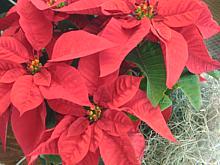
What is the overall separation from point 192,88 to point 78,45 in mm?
124

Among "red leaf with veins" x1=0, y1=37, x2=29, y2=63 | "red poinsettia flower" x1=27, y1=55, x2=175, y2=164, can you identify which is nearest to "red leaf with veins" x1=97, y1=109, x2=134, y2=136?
"red poinsettia flower" x1=27, y1=55, x2=175, y2=164

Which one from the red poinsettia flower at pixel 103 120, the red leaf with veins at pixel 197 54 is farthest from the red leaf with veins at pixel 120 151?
the red leaf with veins at pixel 197 54

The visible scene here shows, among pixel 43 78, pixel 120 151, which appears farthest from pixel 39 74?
pixel 120 151

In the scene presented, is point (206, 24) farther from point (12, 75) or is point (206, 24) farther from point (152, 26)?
point (12, 75)

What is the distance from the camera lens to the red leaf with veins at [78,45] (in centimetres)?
40

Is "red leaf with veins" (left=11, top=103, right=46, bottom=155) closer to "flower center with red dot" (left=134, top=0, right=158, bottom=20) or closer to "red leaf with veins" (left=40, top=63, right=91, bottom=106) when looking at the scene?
"red leaf with veins" (left=40, top=63, right=91, bottom=106)

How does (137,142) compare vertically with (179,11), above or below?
below

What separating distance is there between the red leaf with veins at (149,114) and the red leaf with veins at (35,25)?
0.35 ft

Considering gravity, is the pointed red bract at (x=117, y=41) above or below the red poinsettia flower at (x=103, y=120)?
above

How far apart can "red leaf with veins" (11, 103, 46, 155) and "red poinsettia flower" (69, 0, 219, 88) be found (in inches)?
3.5

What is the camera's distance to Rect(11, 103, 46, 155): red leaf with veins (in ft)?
1.43

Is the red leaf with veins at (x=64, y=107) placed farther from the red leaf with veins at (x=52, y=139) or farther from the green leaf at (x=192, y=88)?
the green leaf at (x=192, y=88)

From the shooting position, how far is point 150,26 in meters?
0.42

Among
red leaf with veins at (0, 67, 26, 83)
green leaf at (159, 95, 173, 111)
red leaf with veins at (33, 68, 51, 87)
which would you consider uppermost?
red leaf with veins at (0, 67, 26, 83)
